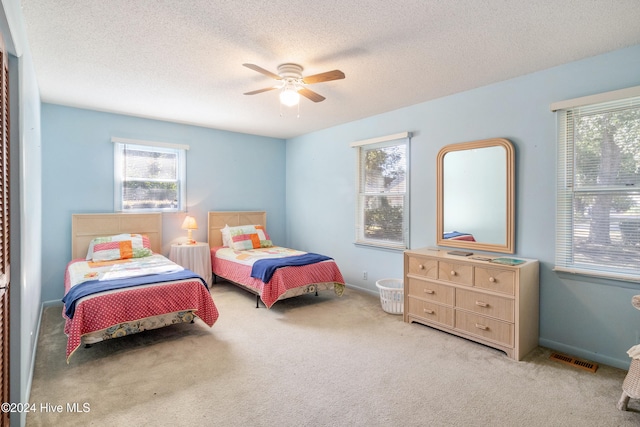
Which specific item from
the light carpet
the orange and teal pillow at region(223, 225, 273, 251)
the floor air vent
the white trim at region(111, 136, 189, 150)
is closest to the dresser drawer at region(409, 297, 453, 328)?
the light carpet

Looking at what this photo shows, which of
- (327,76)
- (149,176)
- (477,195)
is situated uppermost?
(327,76)

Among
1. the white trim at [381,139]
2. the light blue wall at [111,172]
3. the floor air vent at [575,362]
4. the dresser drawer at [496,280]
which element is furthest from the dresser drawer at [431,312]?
the light blue wall at [111,172]

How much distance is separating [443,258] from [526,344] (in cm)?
98

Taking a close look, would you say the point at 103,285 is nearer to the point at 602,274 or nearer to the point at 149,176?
the point at 149,176

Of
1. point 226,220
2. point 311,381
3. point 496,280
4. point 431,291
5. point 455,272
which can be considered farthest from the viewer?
point 226,220

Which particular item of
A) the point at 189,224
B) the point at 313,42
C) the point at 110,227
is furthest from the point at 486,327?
the point at 110,227

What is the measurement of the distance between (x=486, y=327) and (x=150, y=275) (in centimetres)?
319

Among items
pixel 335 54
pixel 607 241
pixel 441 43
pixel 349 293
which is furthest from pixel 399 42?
pixel 349 293

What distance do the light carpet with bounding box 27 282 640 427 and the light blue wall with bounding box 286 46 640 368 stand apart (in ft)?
1.02

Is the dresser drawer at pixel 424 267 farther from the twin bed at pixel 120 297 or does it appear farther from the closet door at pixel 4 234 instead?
the closet door at pixel 4 234

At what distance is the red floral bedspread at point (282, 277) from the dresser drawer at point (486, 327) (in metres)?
1.60

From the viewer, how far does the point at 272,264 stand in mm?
3908

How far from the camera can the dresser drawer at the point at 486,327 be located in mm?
2815

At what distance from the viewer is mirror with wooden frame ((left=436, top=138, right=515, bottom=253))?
326cm
